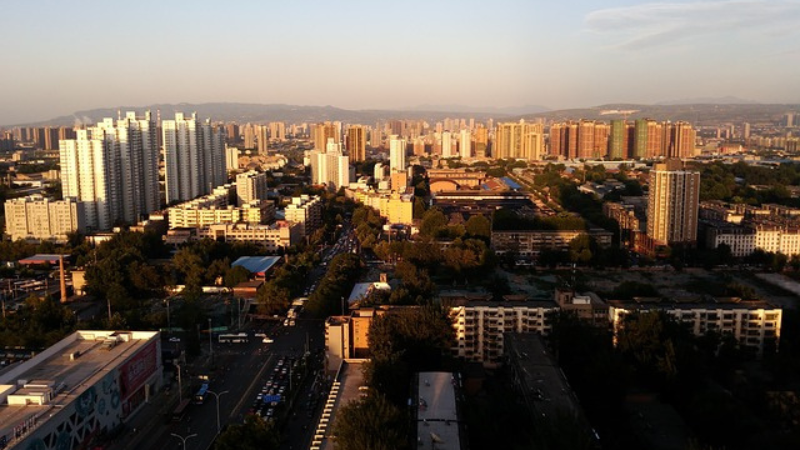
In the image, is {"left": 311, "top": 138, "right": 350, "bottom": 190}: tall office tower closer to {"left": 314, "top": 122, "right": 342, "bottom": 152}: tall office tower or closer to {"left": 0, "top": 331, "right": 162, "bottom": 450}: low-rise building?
{"left": 314, "top": 122, "right": 342, "bottom": 152}: tall office tower

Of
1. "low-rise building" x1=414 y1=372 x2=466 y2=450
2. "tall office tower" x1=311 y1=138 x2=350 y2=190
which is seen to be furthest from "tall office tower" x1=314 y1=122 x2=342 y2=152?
"low-rise building" x1=414 y1=372 x2=466 y2=450

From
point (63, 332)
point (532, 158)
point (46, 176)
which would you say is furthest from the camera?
point (532, 158)

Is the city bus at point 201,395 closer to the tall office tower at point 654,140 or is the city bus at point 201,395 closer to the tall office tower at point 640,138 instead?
the tall office tower at point 640,138

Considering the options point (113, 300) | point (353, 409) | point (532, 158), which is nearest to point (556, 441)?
point (353, 409)

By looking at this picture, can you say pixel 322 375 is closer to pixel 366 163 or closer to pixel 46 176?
pixel 46 176

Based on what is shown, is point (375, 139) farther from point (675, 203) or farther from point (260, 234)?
point (675, 203)

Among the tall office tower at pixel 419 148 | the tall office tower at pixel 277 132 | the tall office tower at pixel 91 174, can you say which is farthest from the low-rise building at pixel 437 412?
the tall office tower at pixel 277 132
